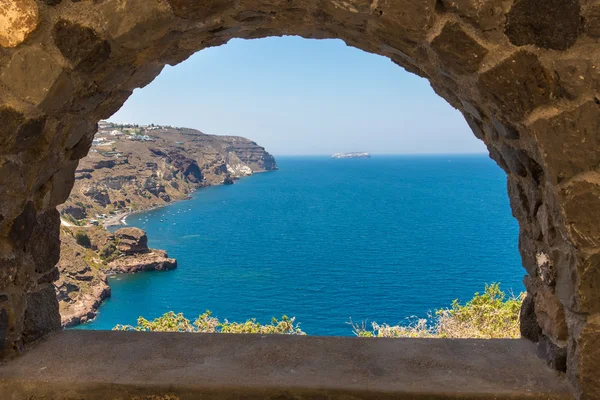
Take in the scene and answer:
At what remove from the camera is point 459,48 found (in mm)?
1595

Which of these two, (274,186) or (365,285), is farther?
(274,186)

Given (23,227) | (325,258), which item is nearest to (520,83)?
(23,227)

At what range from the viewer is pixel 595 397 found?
1631 mm

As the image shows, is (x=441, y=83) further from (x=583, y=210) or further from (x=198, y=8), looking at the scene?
(x=198, y=8)

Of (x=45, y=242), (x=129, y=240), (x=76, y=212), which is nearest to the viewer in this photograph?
(x=45, y=242)

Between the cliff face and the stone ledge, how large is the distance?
173 feet

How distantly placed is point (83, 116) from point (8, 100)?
377 millimetres

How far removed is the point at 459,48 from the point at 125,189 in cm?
6879

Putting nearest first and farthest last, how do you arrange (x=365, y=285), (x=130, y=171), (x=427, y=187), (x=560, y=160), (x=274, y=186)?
(x=560, y=160) < (x=365, y=285) < (x=130, y=171) < (x=427, y=187) < (x=274, y=186)

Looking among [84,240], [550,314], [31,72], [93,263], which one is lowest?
[93,263]

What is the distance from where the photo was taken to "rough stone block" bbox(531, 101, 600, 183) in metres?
1.51

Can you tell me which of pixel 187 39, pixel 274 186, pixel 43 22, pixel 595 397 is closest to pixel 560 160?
pixel 595 397

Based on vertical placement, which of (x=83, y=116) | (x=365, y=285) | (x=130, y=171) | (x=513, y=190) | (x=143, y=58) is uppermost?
(x=143, y=58)

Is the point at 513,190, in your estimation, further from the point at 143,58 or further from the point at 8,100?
the point at 8,100
